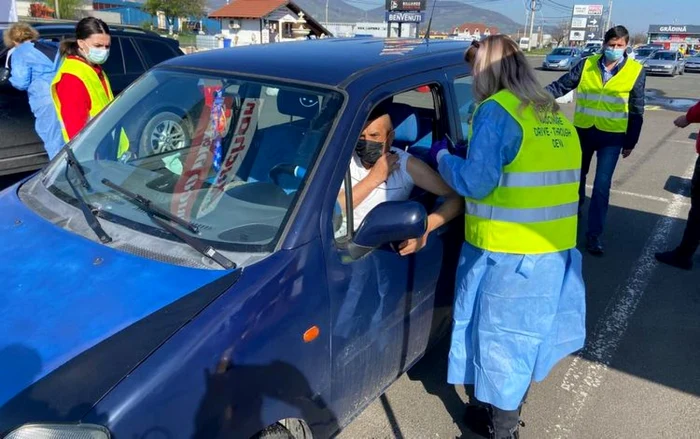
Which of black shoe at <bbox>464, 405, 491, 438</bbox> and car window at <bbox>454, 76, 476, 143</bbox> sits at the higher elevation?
car window at <bbox>454, 76, 476, 143</bbox>

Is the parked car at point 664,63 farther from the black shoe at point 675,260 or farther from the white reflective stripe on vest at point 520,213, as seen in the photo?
the white reflective stripe on vest at point 520,213

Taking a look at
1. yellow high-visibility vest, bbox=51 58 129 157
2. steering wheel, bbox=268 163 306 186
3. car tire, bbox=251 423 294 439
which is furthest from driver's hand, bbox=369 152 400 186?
yellow high-visibility vest, bbox=51 58 129 157

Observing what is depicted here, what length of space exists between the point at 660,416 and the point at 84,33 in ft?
14.8

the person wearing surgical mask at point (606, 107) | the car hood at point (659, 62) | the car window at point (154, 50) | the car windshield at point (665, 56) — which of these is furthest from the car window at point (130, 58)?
the car windshield at point (665, 56)

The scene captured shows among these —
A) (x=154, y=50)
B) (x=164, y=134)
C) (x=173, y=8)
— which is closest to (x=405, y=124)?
(x=164, y=134)

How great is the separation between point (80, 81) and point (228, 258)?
276 cm

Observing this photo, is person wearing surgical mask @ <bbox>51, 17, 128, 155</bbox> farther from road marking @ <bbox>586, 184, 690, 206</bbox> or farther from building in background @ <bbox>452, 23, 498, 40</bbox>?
road marking @ <bbox>586, 184, 690, 206</bbox>

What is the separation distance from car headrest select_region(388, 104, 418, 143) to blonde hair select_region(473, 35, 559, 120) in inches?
21.9

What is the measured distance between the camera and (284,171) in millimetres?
2258

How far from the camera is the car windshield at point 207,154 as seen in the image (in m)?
2.10

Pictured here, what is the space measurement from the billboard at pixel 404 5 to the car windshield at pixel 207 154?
92.9 feet

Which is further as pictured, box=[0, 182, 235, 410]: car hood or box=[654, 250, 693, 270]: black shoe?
box=[654, 250, 693, 270]: black shoe

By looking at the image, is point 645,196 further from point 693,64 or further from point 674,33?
point 674,33

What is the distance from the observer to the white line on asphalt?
10.0ft
